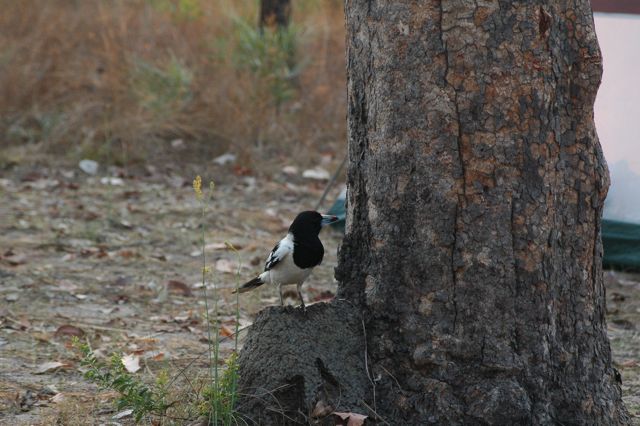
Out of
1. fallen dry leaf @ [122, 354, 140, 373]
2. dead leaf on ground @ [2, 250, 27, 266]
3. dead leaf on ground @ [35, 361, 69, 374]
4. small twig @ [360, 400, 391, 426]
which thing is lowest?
dead leaf on ground @ [35, 361, 69, 374]

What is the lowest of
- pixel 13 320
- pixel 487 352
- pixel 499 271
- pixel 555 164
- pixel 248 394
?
pixel 13 320

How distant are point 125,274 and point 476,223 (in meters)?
3.25

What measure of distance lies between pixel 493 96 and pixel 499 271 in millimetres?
520

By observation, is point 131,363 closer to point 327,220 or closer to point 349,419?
point 327,220

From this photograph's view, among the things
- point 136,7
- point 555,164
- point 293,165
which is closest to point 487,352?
point 555,164

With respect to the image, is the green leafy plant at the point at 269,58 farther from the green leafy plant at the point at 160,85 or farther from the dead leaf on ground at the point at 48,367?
the dead leaf on ground at the point at 48,367

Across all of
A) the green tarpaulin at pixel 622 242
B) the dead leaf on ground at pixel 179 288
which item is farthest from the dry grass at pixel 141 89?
the green tarpaulin at pixel 622 242

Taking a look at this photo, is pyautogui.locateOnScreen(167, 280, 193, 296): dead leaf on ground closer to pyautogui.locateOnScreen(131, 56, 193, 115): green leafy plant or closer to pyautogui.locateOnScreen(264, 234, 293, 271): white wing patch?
pyautogui.locateOnScreen(264, 234, 293, 271): white wing patch

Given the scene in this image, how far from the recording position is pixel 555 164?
9.64 ft

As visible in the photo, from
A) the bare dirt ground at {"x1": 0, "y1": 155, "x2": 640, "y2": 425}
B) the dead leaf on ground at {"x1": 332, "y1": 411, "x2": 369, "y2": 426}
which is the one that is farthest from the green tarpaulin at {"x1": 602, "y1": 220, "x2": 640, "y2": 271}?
the dead leaf on ground at {"x1": 332, "y1": 411, "x2": 369, "y2": 426}

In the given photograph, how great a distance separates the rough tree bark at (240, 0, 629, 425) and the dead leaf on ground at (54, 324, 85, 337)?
1.64 meters

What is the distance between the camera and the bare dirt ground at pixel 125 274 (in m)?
3.94

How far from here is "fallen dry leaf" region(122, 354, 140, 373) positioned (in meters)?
3.97

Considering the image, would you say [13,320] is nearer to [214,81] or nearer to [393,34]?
[393,34]
